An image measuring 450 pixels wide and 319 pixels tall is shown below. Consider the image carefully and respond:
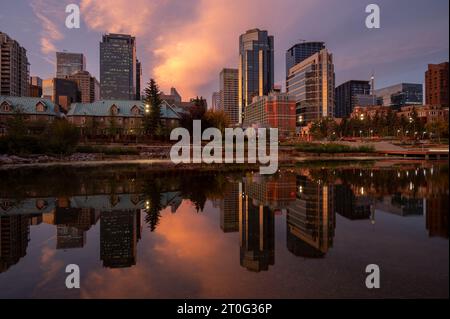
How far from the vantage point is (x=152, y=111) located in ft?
205

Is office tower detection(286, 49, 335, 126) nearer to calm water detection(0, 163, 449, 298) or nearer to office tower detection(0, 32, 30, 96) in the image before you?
calm water detection(0, 163, 449, 298)

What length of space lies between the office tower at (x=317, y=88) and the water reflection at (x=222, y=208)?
14615 cm

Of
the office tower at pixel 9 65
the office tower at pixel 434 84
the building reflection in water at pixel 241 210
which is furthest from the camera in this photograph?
the office tower at pixel 434 84

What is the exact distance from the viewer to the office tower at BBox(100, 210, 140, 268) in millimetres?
7755

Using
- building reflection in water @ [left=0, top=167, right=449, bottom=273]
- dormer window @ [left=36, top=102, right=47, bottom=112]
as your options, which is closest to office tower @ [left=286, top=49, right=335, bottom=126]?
dormer window @ [left=36, top=102, right=47, bottom=112]

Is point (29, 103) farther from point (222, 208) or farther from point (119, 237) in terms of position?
point (119, 237)

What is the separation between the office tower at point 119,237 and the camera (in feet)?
25.4

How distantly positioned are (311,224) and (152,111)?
5724 centimetres

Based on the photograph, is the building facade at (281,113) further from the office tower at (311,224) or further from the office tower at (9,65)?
the office tower at (311,224)

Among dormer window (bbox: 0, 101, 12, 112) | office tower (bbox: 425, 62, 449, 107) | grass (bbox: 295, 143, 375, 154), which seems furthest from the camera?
office tower (bbox: 425, 62, 449, 107)

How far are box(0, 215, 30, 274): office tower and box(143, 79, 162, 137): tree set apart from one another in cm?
4953

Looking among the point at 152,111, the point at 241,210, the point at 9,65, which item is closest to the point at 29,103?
the point at 152,111

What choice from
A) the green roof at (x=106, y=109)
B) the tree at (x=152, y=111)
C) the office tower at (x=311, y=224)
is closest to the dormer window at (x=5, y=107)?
the green roof at (x=106, y=109)

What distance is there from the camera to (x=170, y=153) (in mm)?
47125
